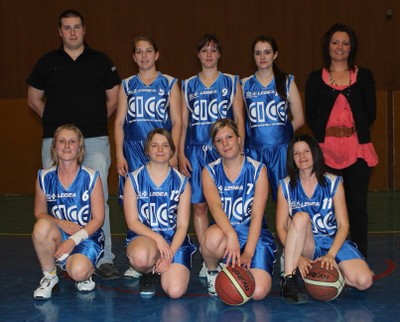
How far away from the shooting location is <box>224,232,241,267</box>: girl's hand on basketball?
4277 millimetres

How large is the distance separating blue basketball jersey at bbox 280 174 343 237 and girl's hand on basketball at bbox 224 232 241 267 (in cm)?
48

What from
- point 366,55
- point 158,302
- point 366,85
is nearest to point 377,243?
point 366,85

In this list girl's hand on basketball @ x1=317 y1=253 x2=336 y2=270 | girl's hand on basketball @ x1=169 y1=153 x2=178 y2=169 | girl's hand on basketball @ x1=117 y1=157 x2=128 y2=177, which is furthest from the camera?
girl's hand on basketball @ x1=117 y1=157 x2=128 y2=177

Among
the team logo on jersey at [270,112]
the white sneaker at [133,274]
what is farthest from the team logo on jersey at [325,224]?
the white sneaker at [133,274]

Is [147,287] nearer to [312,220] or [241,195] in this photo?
[241,195]

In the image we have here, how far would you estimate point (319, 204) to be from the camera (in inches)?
178

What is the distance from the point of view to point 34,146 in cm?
992

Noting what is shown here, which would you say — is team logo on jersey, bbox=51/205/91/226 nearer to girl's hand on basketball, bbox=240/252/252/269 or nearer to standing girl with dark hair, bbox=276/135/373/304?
girl's hand on basketball, bbox=240/252/252/269

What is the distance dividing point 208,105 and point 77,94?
0.98 m

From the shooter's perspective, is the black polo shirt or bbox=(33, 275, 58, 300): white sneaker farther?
the black polo shirt

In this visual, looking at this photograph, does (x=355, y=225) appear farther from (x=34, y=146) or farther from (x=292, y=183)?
(x=34, y=146)

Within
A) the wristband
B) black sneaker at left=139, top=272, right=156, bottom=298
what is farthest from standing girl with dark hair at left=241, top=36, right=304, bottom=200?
the wristband

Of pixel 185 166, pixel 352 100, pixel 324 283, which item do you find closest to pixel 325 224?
pixel 324 283

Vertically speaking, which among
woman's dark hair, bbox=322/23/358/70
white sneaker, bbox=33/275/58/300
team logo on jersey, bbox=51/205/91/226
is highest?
woman's dark hair, bbox=322/23/358/70
